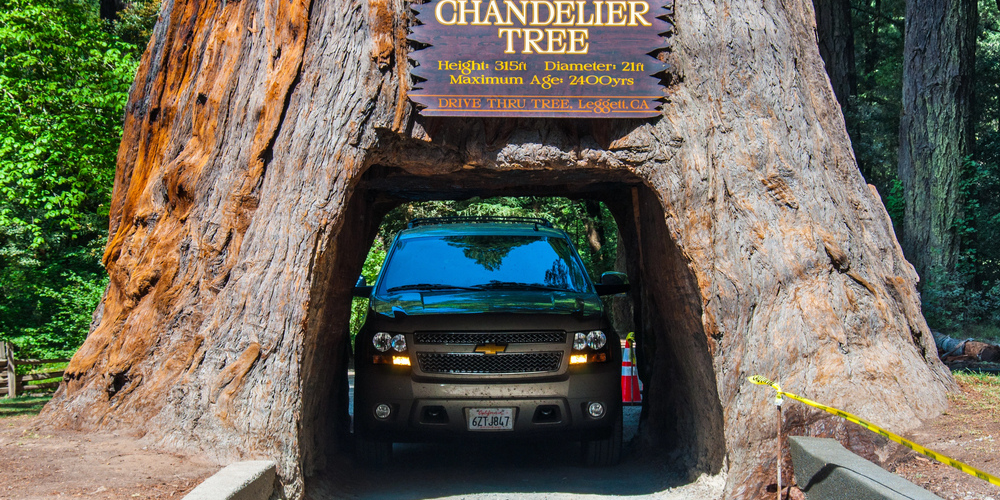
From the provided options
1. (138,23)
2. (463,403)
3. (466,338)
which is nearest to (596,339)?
(466,338)

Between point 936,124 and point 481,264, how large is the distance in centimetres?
1169

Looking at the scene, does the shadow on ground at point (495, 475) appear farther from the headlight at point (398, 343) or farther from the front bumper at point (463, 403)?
the headlight at point (398, 343)

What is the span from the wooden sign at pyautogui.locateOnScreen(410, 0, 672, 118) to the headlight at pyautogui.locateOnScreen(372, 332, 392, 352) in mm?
1917

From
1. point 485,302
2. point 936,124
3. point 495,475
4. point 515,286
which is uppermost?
point 936,124

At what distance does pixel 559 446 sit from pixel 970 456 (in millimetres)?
4397

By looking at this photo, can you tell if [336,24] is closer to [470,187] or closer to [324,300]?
[324,300]

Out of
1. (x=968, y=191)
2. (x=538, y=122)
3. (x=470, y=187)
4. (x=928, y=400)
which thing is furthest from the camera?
(x=968, y=191)

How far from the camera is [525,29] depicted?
603 cm

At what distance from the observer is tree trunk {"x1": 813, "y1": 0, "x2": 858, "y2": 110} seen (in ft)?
55.9

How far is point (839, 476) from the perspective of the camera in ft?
14.2

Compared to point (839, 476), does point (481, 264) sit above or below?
above

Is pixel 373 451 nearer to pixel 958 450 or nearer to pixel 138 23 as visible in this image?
pixel 958 450

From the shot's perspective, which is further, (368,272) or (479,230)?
(368,272)

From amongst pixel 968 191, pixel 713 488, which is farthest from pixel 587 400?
pixel 968 191
